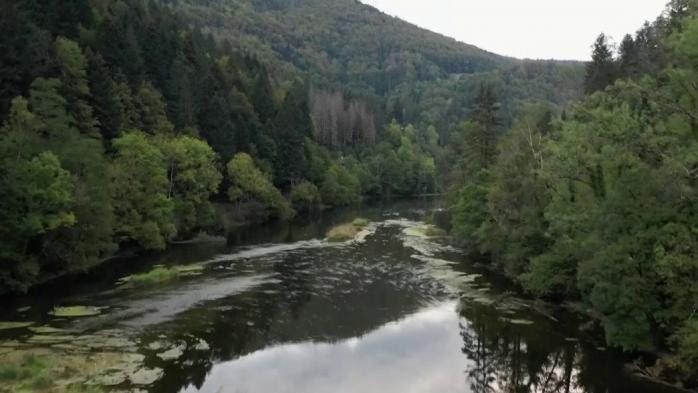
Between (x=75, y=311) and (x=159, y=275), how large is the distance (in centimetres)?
1085

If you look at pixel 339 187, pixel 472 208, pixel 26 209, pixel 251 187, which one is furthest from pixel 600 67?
pixel 26 209

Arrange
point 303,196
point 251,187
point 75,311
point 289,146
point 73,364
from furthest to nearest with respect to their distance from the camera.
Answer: point 289,146 < point 303,196 < point 251,187 < point 75,311 < point 73,364

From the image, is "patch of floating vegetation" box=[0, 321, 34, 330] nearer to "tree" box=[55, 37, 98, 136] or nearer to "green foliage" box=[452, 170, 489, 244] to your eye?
"tree" box=[55, 37, 98, 136]

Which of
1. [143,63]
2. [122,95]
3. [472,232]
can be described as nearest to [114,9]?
[143,63]

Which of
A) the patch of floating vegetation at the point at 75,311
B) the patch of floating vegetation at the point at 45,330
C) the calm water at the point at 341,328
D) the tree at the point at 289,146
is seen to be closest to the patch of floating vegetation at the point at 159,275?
the calm water at the point at 341,328

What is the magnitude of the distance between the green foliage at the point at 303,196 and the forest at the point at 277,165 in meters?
0.41

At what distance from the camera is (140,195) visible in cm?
6103

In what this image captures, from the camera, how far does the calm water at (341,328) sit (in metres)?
29.1

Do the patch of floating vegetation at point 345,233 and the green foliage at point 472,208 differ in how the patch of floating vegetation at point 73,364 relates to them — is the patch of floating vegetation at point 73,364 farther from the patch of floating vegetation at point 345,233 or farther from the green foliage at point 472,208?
the patch of floating vegetation at point 345,233

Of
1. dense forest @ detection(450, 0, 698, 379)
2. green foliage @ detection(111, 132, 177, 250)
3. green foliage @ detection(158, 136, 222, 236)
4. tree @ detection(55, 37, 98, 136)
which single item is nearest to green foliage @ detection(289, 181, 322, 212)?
green foliage @ detection(158, 136, 222, 236)

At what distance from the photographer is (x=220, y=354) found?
1251 inches

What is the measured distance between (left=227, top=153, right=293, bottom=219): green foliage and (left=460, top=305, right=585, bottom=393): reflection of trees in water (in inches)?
2171

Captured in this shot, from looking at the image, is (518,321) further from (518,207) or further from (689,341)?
(518,207)

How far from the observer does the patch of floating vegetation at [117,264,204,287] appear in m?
46.7
